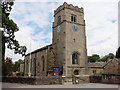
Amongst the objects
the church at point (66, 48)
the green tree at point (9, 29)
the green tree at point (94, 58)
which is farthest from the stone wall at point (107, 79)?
the green tree at point (94, 58)

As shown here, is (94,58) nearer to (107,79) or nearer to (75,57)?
(75,57)

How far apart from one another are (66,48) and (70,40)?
8.16 ft

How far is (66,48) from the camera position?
33.2m

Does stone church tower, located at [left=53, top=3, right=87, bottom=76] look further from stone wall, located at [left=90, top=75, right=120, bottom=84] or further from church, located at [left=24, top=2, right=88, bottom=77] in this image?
stone wall, located at [left=90, top=75, right=120, bottom=84]

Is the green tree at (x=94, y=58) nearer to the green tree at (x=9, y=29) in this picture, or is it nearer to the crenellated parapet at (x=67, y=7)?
the crenellated parapet at (x=67, y=7)

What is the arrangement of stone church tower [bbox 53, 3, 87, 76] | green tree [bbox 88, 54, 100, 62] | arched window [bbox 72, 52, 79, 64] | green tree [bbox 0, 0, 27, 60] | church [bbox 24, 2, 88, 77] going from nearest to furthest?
green tree [bbox 0, 0, 27, 60] → church [bbox 24, 2, 88, 77] → stone church tower [bbox 53, 3, 87, 76] → arched window [bbox 72, 52, 79, 64] → green tree [bbox 88, 54, 100, 62]

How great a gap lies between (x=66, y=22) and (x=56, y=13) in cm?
625

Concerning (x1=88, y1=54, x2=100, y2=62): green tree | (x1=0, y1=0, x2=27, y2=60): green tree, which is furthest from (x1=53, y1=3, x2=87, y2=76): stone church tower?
(x1=88, y1=54, x2=100, y2=62): green tree

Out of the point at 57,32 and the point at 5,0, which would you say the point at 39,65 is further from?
the point at 5,0

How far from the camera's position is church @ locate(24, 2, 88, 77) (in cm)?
3284

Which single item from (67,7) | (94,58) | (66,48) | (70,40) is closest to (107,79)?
(66,48)

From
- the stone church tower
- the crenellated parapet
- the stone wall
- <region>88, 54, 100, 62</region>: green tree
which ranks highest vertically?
the crenellated parapet

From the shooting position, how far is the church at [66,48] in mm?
32844

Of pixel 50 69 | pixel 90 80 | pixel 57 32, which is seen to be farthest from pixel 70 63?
pixel 57 32
